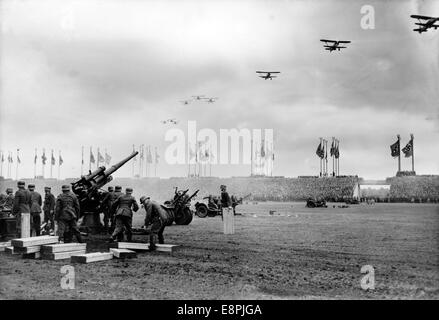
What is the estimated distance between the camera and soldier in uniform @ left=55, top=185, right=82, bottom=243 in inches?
448

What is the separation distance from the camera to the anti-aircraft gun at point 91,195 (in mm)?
14086

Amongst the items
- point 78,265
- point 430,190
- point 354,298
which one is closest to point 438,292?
point 354,298

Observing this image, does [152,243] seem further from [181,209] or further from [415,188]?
[415,188]

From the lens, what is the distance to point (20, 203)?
13117 millimetres

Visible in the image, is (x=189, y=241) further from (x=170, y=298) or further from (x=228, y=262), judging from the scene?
(x=170, y=298)

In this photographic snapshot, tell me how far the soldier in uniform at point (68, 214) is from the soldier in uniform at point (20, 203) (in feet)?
6.96

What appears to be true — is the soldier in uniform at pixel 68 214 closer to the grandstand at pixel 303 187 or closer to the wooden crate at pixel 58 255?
the wooden crate at pixel 58 255

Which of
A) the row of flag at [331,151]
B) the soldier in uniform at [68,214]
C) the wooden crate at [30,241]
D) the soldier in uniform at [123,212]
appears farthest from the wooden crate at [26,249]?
the row of flag at [331,151]

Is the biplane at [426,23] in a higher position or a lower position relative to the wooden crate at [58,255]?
higher

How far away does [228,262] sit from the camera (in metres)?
9.34

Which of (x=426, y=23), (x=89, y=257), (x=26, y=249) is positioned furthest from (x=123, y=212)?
(x=426, y=23)

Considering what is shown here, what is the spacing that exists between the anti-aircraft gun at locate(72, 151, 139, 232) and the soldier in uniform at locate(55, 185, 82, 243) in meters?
2.31
